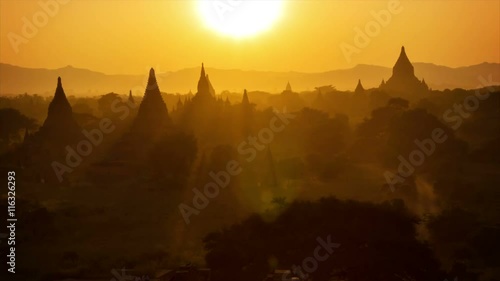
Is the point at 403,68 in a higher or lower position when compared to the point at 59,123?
higher

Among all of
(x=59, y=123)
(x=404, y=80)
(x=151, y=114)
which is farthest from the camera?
(x=404, y=80)

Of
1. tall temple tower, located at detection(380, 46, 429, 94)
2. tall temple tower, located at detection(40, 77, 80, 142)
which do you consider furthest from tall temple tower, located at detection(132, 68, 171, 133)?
tall temple tower, located at detection(380, 46, 429, 94)

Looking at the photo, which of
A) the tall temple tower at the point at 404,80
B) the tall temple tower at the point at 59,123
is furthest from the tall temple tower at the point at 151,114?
the tall temple tower at the point at 404,80

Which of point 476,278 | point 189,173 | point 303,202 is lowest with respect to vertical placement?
point 476,278

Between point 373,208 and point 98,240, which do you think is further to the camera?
point 98,240

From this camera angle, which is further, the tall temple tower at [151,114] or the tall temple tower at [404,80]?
the tall temple tower at [404,80]

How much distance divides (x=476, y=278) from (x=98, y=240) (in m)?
10.2

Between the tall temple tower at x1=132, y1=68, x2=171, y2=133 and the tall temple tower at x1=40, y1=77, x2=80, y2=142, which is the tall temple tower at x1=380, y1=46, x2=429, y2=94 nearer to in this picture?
the tall temple tower at x1=132, y1=68, x2=171, y2=133

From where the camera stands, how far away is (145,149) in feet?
108

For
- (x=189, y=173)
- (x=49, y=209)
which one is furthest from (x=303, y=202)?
(x=189, y=173)

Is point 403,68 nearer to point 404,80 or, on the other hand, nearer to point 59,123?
point 404,80

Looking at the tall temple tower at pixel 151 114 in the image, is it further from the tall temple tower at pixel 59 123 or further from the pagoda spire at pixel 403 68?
the pagoda spire at pixel 403 68

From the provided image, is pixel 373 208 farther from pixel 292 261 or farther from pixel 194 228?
pixel 194 228

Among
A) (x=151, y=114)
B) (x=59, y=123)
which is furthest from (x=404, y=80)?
(x=59, y=123)
